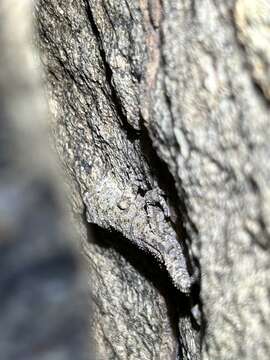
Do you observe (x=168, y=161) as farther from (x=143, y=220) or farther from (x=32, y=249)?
(x=32, y=249)

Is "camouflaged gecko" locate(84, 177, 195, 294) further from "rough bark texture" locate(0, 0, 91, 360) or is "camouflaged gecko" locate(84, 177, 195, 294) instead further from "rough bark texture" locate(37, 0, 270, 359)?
"rough bark texture" locate(0, 0, 91, 360)

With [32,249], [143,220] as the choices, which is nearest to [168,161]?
[143,220]

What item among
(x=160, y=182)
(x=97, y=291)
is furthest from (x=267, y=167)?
(x=97, y=291)

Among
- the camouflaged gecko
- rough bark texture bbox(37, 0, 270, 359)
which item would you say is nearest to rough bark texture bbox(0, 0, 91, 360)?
rough bark texture bbox(37, 0, 270, 359)

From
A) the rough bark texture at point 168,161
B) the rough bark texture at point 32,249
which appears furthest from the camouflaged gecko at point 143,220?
the rough bark texture at point 32,249

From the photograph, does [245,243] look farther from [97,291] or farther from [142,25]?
[97,291]

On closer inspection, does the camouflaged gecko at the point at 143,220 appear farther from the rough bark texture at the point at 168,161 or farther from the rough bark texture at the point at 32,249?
the rough bark texture at the point at 32,249
